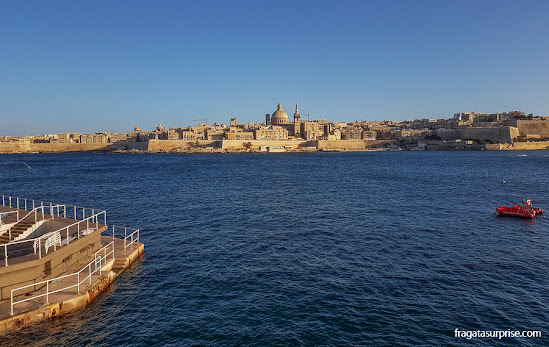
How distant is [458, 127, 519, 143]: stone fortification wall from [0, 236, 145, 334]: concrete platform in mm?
138004

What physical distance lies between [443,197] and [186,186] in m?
22.5

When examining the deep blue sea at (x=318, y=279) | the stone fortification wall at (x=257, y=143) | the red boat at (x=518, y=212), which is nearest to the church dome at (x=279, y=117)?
the stone fortification wall at (x=257, y=143)

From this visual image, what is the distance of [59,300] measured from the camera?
9992 mm

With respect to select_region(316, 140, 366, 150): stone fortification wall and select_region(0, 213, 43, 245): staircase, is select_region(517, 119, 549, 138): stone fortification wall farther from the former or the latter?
select_region(0, 213, 43, 245): staircase

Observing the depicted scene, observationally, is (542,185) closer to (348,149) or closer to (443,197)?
(443,197)

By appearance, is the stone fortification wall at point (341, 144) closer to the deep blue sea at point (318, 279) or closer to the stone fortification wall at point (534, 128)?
the stone fortification wall at point (534, 128)

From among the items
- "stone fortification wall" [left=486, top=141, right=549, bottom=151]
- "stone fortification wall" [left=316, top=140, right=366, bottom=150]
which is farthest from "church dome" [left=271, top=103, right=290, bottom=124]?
"stone fortification wall" [left=486, top=141, right=549, bottom=151]

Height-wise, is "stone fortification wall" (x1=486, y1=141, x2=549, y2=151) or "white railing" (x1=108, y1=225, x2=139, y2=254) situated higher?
"stone fortification wall" (x1=486, y1=141, x2=549, y2=151)

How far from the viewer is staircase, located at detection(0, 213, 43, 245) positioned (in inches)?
489

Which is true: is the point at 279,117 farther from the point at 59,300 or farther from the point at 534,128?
the point at 59,300

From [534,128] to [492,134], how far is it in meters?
16.4

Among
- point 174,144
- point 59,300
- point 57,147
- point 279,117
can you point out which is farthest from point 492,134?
point 57,147

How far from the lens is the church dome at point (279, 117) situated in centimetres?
16812

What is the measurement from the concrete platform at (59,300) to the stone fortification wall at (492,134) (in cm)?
13800
